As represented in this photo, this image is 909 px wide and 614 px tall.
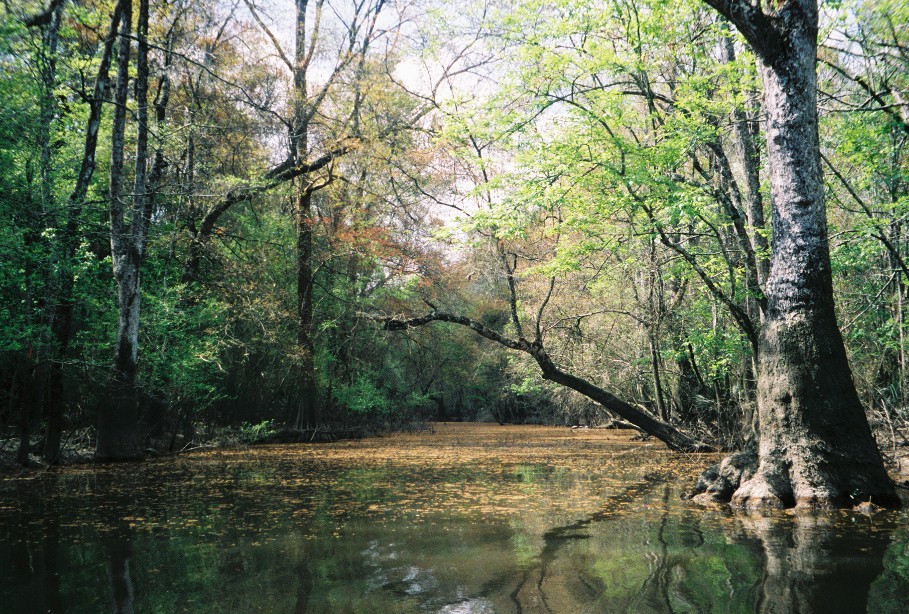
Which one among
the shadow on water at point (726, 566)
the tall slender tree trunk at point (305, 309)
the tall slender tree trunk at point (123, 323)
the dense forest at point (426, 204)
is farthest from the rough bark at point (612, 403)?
A: the shadow on water at point (726, 566)

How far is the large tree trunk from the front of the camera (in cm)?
596

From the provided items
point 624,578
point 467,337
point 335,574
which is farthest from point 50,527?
point 467,337

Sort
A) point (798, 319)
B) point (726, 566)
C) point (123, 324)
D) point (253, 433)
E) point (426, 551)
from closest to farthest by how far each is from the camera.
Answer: point (726, 566) → point (426, 551) → point (798, 319) → point (123, 324) → point (253, 433)

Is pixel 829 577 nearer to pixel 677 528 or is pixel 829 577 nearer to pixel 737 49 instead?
pixel 677 528

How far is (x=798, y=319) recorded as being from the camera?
624 cm

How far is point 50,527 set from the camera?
5266mm

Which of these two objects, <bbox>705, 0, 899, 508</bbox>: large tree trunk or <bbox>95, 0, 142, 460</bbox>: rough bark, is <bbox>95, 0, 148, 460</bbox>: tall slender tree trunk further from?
<bbox>705, 0, 899, 508</bbox>: large tree trunk

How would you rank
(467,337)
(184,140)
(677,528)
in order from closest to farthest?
(677,528)
(184,140)
(467,337)

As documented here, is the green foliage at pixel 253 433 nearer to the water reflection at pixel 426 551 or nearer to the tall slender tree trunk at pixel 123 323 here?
the tall slender tree trunk at pixel 123 323

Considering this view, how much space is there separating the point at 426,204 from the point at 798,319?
46.6 ft

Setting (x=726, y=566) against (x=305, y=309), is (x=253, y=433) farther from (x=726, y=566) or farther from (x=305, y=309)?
(x=726, y=566)

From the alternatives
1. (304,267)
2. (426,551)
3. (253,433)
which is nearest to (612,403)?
(253,433)

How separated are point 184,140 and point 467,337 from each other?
23.7 m

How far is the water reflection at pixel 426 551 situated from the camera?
320cm
